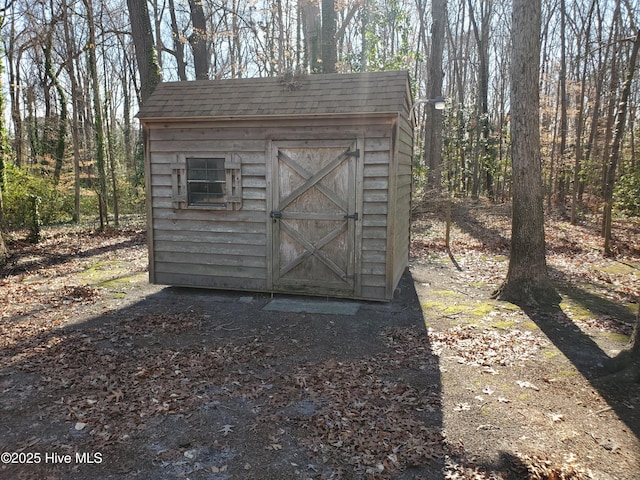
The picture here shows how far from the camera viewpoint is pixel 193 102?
760cm

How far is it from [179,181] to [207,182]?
0.48 metres

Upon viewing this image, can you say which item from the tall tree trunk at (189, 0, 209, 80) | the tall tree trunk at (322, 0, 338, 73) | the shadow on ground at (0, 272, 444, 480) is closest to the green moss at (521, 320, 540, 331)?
the shadow on ground at (0, 272, 444, 480)

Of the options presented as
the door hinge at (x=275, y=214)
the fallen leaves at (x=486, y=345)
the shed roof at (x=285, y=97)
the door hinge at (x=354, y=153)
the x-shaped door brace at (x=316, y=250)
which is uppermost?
the shed roof at (x=285, y=97)

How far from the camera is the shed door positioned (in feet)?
22.9

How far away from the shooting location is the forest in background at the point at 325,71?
563 inches

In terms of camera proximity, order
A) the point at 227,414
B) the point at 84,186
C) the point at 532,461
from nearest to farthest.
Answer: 1. the point at 532,461
2. the point at 227,414
3. the point at 84,186

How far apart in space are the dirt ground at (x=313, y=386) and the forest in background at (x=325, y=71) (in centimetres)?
447

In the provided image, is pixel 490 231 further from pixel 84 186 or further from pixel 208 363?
pixel 84 186

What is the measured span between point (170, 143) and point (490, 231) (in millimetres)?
10423

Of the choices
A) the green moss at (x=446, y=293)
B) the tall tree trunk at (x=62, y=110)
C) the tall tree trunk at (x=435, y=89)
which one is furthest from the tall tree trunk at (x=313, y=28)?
the tall tree trunk at (x=62, y=110)

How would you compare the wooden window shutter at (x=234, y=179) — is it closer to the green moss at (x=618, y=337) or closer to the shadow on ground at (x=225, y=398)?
the shadow on ground at (x=225, y=398)

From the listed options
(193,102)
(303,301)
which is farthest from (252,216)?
(193,102)

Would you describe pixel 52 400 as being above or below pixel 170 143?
below

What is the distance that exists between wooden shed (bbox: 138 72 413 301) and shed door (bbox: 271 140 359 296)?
16 millimetres
